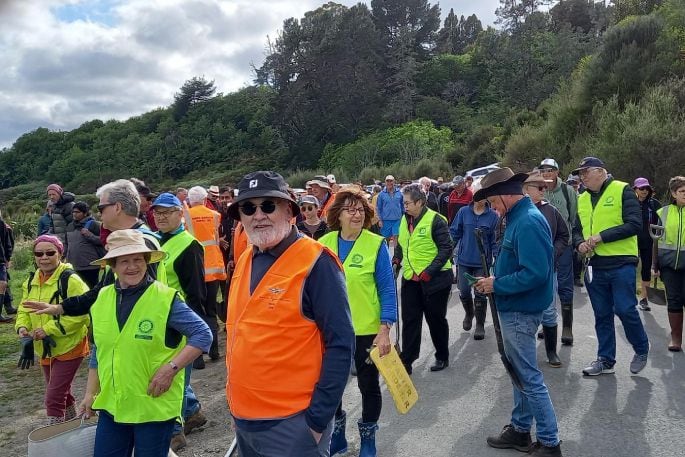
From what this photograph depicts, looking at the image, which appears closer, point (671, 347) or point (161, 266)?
point (161, 266)

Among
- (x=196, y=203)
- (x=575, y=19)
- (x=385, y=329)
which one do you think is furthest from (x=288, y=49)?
(x=385, y=329)

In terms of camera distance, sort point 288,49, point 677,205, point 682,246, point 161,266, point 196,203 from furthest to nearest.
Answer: point 288,49, point 196,203, point 677,205, point 682,246, point 161,266

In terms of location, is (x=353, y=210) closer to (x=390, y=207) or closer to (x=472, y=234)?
(x=472, y=234)

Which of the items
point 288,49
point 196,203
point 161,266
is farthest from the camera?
point 288,49

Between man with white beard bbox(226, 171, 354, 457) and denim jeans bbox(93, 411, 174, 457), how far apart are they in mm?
858

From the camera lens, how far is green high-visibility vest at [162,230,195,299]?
4.53 metres

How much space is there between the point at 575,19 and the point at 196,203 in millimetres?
67213

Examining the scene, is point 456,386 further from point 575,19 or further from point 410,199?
point 575,19

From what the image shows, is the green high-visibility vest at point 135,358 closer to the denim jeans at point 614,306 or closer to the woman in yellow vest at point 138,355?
the woman in yellow vest at point 138,355

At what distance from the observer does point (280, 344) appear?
90.5 inches

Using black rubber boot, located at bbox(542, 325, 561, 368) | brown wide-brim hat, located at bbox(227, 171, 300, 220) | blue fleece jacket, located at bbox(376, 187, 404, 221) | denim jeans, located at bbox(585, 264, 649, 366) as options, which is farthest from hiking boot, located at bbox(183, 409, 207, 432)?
blue fleece jacket, located at bbox(376, 187, 404, 221)

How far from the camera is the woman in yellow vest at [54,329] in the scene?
14.5 feet

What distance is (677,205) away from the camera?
6203mm

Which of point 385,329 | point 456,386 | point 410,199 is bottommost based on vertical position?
point 456,386
